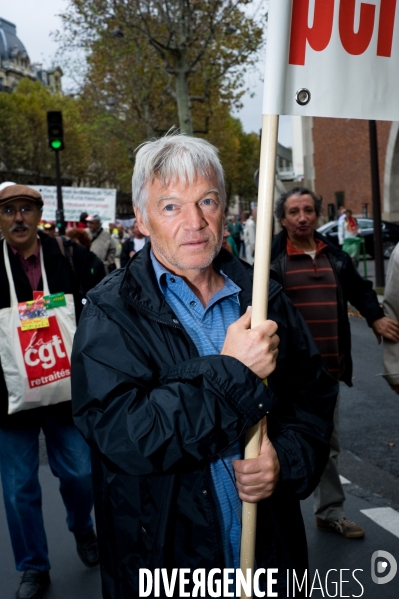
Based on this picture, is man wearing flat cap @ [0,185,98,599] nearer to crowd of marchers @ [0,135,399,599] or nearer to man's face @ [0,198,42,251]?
man's face @ [0,198,42,251]

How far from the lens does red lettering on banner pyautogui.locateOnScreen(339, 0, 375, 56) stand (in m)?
2.14

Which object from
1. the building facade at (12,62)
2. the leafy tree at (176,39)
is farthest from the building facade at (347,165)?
the building facade at (12,62)

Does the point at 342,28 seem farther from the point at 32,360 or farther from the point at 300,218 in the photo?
the point at 300,218

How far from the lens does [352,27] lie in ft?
7.07

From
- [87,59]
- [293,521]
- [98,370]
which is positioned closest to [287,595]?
[293,521]

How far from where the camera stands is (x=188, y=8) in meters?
22.2

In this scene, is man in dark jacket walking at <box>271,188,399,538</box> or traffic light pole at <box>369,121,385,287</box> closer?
man in dark jacket walking at <box>271,188,399,538</box>

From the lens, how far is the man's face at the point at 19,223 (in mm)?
4102

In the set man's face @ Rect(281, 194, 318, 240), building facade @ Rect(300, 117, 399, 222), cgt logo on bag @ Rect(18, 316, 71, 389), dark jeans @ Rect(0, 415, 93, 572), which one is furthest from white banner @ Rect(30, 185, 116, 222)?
dark jeans @ Rect(0, 415, 93, 572)

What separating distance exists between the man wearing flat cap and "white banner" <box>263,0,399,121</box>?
2.30 meters

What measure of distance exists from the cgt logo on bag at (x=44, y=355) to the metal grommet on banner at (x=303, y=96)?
7.71ft

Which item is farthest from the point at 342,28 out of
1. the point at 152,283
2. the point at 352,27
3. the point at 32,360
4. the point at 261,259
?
the point at 32,360

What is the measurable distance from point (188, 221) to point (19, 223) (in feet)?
6.35

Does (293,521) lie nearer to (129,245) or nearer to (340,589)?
(340,589)
